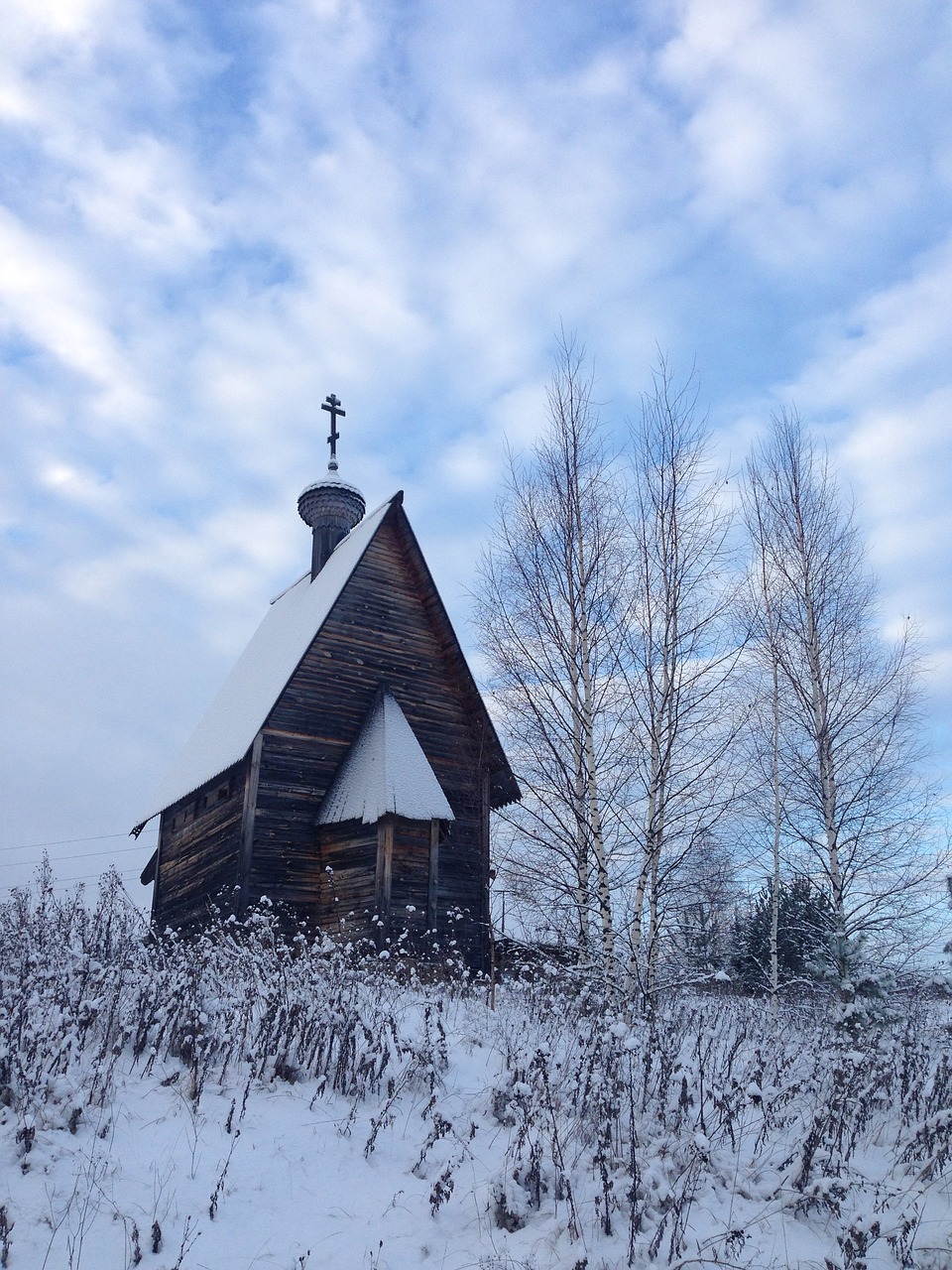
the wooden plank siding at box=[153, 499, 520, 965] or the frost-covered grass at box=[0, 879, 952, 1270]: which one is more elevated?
the wooden plank siding at box=[153, 499, 520, 965]

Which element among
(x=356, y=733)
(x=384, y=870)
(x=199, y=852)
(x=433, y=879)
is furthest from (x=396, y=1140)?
(x=199, y=852)

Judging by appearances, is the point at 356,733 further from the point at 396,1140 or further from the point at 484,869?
the point at 396,1140

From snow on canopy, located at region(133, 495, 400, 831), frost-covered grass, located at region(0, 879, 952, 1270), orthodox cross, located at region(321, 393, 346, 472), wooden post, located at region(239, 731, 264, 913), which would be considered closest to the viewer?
frost-covered grass, located at region(0, 879, 952, 1270)

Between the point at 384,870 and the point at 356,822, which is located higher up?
the point at 356,822

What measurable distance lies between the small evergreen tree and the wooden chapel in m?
4.87

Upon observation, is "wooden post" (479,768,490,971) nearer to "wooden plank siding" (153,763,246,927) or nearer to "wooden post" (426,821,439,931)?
"wooden post" (426,821,439,931)

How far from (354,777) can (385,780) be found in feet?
3.10

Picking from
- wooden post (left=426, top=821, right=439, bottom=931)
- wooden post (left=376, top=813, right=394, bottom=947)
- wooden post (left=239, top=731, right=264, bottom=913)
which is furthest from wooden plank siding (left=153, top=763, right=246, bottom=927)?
wooden post (left=426, top=821, right=439, bottom=931)

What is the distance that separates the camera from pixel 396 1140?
19.8ft

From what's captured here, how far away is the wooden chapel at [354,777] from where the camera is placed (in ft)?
49.2

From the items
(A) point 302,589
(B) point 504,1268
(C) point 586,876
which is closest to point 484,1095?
(B) point 504,1268

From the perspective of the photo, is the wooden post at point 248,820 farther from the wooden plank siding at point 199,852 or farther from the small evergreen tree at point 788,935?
the small evergreen tree at point 788,935

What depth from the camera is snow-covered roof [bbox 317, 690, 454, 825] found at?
14.9 m

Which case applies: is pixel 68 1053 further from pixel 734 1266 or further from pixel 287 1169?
pixel 734 1266
